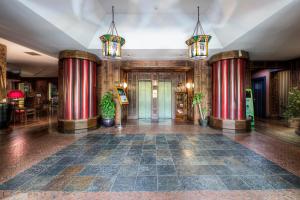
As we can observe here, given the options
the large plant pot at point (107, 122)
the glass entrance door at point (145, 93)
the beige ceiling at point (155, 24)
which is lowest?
the large plant pot at point (107, 122)

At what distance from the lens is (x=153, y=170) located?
2809 millimetres

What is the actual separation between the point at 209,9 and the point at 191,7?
579 millimetres

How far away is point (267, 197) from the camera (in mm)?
2068

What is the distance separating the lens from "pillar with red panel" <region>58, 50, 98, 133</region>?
554 centimetres

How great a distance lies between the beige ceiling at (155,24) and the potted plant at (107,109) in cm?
190

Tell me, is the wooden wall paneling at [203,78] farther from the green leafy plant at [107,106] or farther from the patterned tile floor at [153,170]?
the green leafy plant at [107,106]

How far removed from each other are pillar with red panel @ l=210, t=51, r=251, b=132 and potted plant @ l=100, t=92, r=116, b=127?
4457 millimetres

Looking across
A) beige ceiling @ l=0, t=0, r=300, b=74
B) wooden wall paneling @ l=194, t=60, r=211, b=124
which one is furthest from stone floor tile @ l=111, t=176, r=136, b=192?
wooden wall paneling @ l=194, t=60, r=211, b=124

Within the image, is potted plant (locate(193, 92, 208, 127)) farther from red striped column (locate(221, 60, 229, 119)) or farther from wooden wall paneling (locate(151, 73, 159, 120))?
wooden wall paneling (locate(151, 73, 159, 120))

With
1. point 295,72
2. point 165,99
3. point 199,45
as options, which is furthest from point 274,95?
point 199,45

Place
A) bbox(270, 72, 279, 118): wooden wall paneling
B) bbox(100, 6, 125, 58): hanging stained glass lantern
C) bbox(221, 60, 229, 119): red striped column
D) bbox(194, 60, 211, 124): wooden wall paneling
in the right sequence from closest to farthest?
bbox(100, 6, 125, 58): hanging stained glass lantern, bbox(221, 60, 229, 119): red striped column, bbox(194, 60, 211, 124): wooden wall paneling, bbox(270, 72, 279, 118): wooden wall paneling

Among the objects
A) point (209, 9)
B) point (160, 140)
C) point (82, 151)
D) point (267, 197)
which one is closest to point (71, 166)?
point (82, 151)

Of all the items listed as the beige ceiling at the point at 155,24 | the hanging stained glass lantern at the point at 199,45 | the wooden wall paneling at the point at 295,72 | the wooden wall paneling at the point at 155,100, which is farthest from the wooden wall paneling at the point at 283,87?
the hanging stained glass lantern at the point at 199,45

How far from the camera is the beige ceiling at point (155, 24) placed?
334 centimetres
